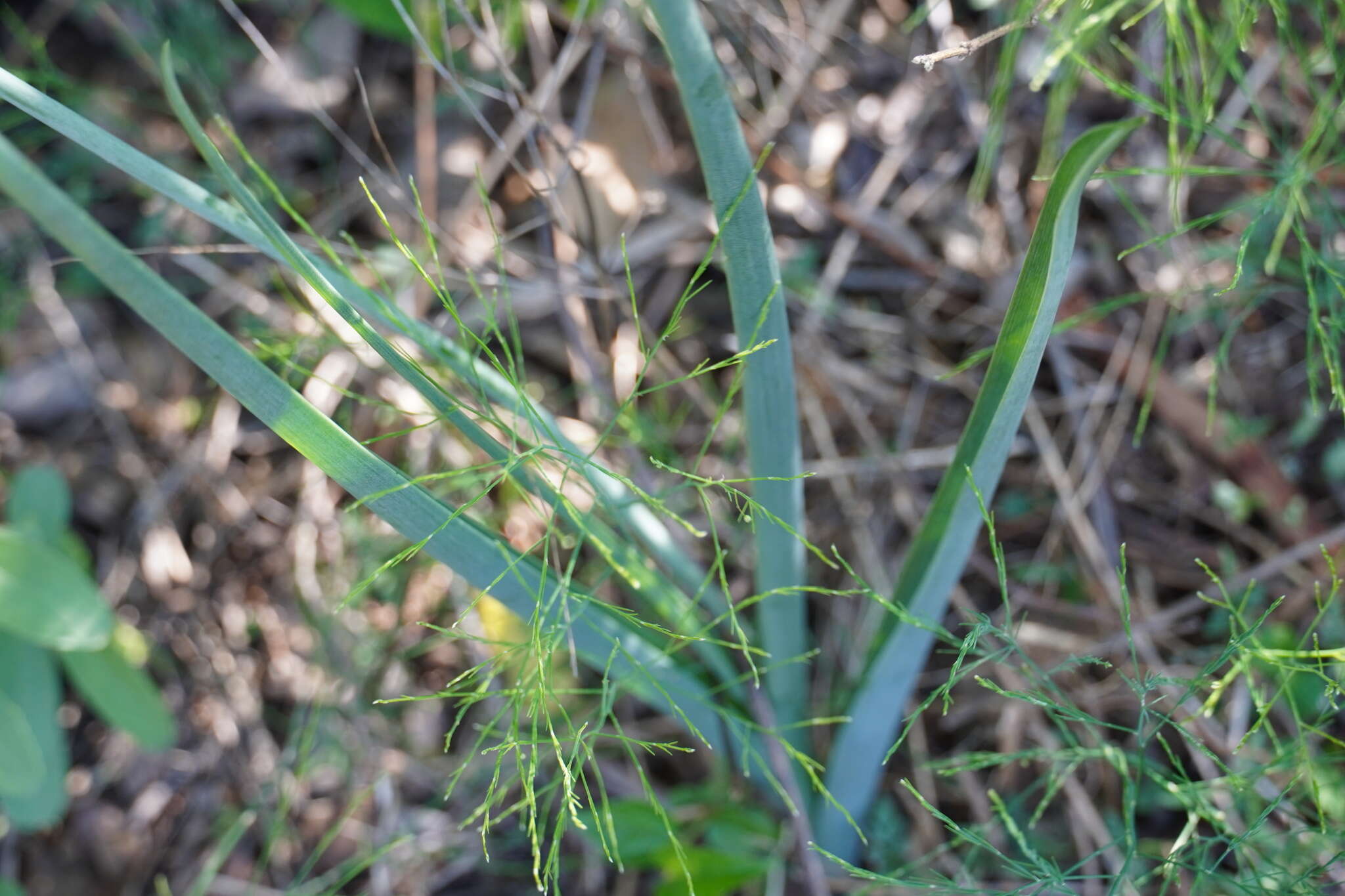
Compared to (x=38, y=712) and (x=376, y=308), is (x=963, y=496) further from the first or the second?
(x=38, y=712)

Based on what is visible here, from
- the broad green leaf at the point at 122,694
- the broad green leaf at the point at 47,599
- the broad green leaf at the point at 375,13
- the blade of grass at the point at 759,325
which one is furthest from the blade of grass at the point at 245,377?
the broad green leaf at the point at 122,694

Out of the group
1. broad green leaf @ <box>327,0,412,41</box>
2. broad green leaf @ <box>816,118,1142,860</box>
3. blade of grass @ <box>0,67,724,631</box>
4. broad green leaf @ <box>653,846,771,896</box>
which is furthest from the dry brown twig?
broad green leaf @ <box>327,0,412,41</box>

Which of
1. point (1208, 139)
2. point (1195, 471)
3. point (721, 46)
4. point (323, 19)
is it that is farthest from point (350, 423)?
point (1208, 139)

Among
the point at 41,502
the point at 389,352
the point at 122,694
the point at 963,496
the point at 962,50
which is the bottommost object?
the point at 122,694

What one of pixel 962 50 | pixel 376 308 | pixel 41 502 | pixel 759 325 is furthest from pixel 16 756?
pixel 962 50

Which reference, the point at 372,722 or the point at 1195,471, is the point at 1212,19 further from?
the point at 372,722
